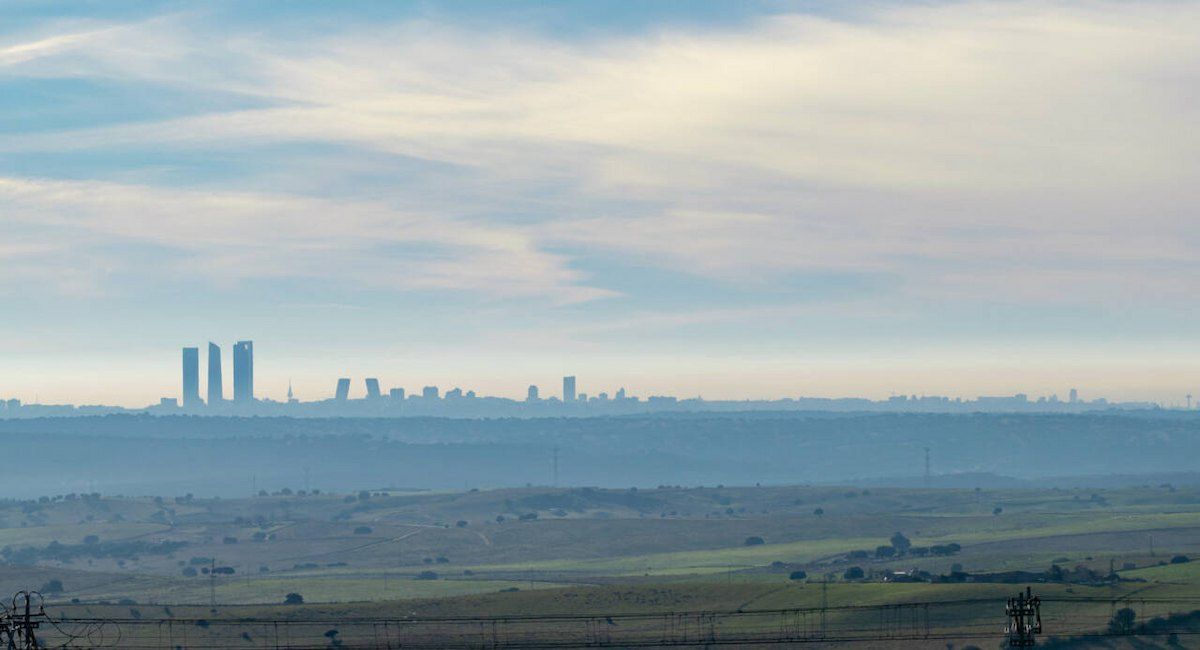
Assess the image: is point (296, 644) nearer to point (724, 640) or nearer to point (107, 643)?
point (107, 643)

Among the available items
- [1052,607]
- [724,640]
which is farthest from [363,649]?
[1052,607]

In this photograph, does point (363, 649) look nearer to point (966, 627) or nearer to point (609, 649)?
point (609, 649)

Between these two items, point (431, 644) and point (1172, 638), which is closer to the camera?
point (1172, 638)

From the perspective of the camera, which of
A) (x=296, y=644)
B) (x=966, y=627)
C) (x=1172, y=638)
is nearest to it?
(x=1172, y=638)

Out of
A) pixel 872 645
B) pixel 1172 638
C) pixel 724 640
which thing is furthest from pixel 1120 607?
pixel 724 640

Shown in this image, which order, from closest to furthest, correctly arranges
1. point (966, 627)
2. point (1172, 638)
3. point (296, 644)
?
point (1172, 638) < point (966, 627) < point (296, 644)

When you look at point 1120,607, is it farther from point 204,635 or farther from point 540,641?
point 204,635

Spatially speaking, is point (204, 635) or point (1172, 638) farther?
point (204, 635)

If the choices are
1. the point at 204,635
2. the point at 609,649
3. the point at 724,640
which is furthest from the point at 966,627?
the point at 204,635
